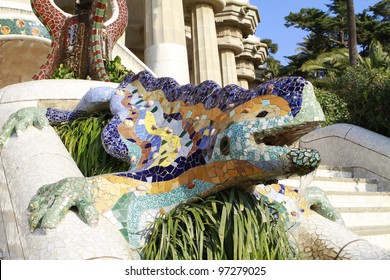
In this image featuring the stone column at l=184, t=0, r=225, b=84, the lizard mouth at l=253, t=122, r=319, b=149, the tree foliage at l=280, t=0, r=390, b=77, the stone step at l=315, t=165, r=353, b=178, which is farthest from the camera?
the tree foliage at l=280, t=0, r=390, b=77

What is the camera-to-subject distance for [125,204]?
10.5 feet

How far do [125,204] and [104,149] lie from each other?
40.8 inches

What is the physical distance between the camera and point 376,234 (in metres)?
5.54

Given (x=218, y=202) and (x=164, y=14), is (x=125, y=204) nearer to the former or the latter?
(x=218, y=202)

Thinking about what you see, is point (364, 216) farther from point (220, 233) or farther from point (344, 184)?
point (220, 233)

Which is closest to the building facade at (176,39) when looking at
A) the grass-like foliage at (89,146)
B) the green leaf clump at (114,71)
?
the green leaf clump at (114,71)

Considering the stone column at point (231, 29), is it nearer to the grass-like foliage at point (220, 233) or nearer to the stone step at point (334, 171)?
the stone step at point (334, 171)

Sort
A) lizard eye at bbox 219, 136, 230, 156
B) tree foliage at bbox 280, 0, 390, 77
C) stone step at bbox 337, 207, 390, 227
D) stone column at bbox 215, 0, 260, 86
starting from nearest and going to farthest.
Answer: lizard eye at bbox 219, 136, 230, 156 → stone step at bbox 337, 207, 390, 227 → stone column at bbox 215, 0, 260, 86 → tree foliage at bbox 280, 0, 390, 77

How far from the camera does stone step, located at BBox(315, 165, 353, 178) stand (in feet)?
25.9

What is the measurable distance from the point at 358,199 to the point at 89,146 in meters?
3.95

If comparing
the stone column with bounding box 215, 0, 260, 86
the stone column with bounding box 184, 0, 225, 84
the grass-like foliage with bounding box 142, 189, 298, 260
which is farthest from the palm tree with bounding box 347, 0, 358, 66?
the grass-like foliage with bounding box 142, 189, 298, 260

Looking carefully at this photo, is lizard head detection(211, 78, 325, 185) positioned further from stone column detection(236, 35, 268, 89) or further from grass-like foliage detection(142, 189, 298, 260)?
stone column detection(236, 35, 268, 89)
